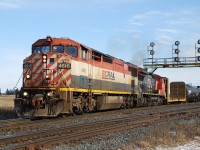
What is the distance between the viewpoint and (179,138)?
11.0m

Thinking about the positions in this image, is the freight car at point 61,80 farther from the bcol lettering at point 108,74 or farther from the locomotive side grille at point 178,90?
the locomotive side grille at point 178,90

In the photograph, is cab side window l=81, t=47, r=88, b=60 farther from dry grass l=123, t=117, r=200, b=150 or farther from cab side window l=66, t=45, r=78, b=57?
dry grass l=123, t=117, r=200, b=150

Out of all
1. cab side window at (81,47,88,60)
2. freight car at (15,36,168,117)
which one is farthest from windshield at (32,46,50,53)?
cab side window at (81,47,88,60)

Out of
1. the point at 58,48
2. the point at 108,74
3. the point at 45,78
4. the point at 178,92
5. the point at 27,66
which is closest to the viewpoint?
the point at 45,78

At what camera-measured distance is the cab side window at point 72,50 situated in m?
18.2

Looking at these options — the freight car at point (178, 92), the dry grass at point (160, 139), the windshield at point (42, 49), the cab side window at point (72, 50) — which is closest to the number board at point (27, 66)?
the windshield at point (42, 49)

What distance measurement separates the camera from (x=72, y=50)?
18.3 m

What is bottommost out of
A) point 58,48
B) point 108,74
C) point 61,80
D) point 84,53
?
point 61,80

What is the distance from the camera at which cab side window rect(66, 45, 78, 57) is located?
18250 mm

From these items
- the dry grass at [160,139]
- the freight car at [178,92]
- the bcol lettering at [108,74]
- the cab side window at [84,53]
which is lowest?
the dry grass at [160,139]

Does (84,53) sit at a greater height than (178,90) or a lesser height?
greater

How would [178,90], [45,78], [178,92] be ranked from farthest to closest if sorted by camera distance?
[178,92] < [178,90] < [45,78]

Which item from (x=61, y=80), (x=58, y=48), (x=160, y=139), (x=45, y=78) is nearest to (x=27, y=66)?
(x=45, y=78)

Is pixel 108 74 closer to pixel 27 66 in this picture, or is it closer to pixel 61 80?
pixel 61 80
